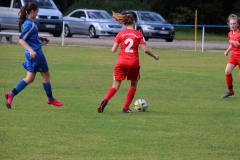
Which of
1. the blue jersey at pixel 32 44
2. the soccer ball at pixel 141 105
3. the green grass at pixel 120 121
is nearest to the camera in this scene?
the green grass at pixel 120 121

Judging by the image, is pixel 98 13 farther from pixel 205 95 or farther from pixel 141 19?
pixel 205 95

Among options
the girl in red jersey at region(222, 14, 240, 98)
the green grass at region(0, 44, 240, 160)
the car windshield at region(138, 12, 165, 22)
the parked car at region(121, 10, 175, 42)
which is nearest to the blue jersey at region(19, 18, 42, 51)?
the green grass at region(0, 44, 240, 160)

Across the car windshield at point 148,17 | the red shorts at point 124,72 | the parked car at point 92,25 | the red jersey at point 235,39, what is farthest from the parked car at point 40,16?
the red shorts at point 124,72

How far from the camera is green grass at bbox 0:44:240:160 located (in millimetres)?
7844

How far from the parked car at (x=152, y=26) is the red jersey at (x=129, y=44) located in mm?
23647

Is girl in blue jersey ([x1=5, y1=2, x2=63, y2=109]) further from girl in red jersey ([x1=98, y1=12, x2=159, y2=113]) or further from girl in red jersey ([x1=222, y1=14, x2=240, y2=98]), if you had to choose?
girl in red jersey ([x1=222, y1=14, x2=240, y2=98])

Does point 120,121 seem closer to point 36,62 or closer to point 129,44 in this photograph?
point 129,44

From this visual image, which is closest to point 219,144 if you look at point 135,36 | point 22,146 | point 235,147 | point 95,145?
point 235,147

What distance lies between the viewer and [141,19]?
36.8 m

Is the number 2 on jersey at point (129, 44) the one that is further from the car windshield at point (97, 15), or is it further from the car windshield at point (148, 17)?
the car windshield at point (97, 15)

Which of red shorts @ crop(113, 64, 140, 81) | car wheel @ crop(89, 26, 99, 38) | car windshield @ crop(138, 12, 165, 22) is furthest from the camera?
car windshield @ crop(138, 12, 165, 22)

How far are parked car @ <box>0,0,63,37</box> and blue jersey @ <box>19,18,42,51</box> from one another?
22215mm

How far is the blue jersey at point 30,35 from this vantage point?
1112 cm

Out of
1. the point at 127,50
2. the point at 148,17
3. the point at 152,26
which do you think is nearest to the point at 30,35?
the point at 127,50
